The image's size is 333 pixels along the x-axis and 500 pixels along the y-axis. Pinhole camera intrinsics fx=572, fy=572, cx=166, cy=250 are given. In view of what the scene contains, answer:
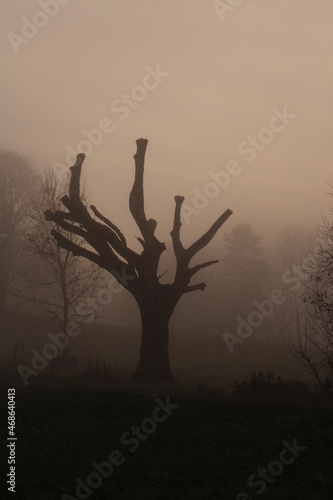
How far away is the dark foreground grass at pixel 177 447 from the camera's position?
331 inches

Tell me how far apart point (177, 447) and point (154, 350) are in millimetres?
11232

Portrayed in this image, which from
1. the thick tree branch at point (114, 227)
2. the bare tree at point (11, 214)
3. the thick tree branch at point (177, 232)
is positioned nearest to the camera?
the thick tree branch at point (114, 227)

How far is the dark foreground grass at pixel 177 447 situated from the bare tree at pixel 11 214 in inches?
1582

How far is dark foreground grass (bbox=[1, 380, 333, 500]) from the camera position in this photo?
8.40m

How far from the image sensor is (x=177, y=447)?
10.1m

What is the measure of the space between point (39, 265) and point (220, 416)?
45445mm

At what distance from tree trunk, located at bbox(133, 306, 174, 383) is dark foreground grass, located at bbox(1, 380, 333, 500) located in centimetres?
707

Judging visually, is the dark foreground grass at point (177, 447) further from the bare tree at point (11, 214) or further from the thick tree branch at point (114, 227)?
the bare tree at point (11, 214)

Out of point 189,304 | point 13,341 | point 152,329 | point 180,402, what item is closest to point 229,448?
point 180,402

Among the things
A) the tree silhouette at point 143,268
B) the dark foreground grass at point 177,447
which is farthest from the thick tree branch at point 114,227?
the dark foreground grass at point 177,447

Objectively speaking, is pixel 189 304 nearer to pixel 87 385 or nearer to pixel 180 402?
pixel 87 385

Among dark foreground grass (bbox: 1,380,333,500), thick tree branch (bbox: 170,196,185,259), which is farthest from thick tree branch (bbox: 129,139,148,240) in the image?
dark foreground grass (bbox: 1,380,333,500)

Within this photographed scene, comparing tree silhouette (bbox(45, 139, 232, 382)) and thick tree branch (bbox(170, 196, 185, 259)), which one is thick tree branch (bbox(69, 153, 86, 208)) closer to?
tree silhouette (bbox(45, 139, 232, 382))

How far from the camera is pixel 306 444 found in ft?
31.8
